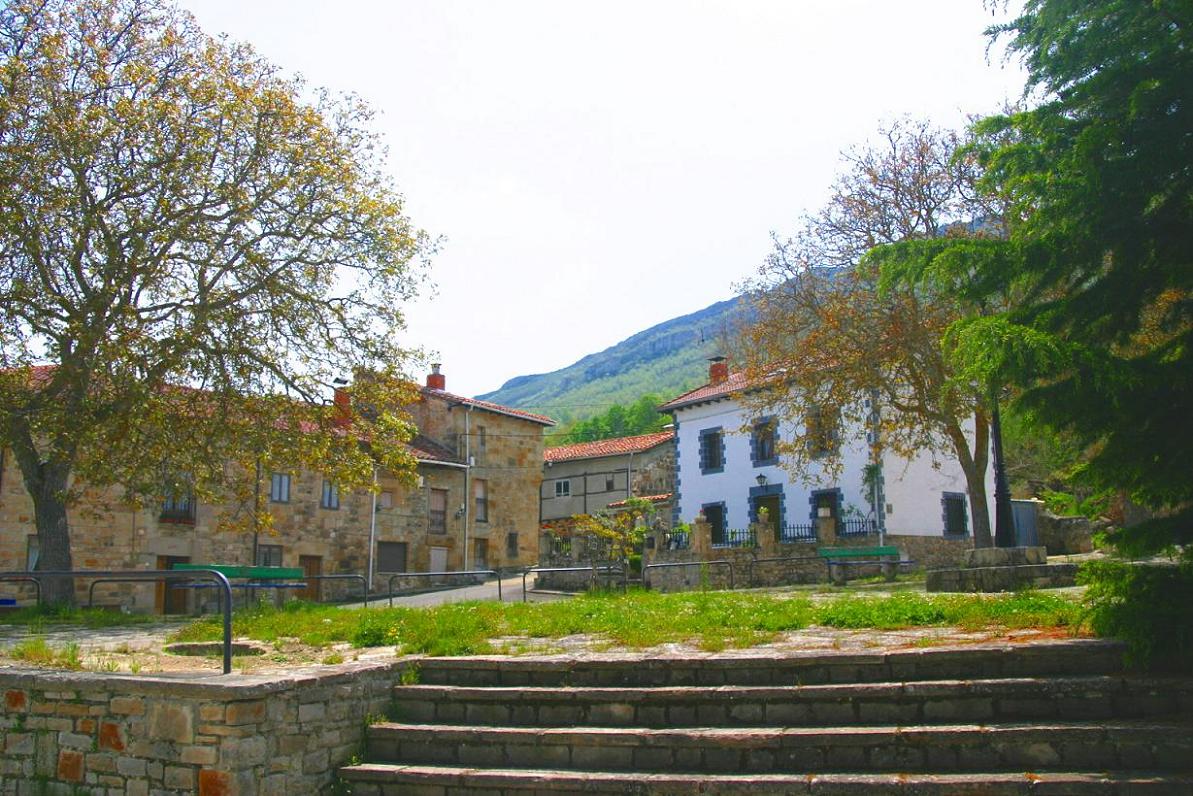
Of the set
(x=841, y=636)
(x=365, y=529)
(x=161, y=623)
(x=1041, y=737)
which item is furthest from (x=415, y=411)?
(x=1041, y=737)

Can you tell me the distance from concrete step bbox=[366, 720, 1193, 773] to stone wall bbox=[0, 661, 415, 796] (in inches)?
21.0

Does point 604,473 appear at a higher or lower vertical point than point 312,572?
higher

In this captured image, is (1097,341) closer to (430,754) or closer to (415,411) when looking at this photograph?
(430,754)

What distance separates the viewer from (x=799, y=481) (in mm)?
32562

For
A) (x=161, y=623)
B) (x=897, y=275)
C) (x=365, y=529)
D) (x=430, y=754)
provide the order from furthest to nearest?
(x=365, y=529), (x=161, y=623), (x=897, y=275), (x=430, y=754)

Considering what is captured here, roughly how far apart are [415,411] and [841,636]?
32.0 metres

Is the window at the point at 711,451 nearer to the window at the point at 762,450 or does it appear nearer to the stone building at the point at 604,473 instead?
the window at the point at 762,450

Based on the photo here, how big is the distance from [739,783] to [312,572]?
27202mm

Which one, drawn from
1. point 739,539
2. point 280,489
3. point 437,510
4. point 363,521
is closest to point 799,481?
point 739,539

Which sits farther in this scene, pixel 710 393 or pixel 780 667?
pixel 710 393

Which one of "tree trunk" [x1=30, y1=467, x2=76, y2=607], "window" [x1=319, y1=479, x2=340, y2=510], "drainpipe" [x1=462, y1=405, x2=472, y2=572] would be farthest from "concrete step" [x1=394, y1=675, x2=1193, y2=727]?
"drainpipe" [x1=462, y1=405, x2=472, y2=572]

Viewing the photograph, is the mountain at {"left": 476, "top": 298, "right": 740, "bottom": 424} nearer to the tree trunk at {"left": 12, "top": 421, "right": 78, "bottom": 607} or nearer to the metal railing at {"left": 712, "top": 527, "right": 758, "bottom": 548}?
the metal railing at {"left": 712, "top": 527, "right": 758, "bottom": 548}

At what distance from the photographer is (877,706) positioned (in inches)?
252

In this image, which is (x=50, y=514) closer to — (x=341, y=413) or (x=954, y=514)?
(x=341, y=413)
